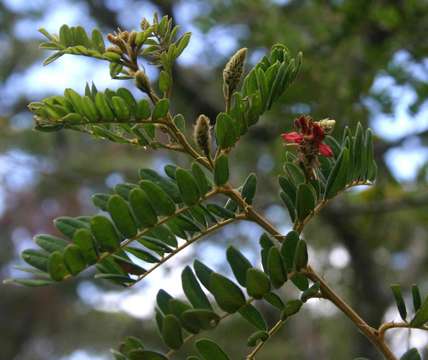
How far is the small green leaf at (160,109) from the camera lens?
660 millimetres

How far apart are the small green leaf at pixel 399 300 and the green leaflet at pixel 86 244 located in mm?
283

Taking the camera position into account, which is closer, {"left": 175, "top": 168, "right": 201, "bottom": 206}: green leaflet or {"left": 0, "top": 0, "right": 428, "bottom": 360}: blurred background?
{"left": 175, "top": 168, "right": 201, "bottom": 206}: green leaflet

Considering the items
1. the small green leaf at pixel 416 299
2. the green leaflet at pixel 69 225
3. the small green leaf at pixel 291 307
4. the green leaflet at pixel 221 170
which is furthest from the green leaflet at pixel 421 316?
the green leaflet at pixel 69 225

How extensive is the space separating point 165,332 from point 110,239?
0.10m

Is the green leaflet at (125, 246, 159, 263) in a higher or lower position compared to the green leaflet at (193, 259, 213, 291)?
higher

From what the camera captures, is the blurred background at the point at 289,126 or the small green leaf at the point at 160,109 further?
the blurred background at the point at 289,126

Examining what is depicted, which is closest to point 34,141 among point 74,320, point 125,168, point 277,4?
point 125,168

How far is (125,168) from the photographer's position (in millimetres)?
3520

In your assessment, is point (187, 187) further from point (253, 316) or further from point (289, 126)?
point (289, 126)

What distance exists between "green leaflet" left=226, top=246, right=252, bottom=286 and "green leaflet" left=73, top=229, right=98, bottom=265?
12 cm

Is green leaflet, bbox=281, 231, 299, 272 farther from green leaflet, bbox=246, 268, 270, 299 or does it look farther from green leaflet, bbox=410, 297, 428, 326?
green leaflet, bbox=410, 297, 428, 326

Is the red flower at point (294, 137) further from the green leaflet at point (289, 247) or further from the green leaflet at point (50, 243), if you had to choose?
the green leaflet at point (50, 243)

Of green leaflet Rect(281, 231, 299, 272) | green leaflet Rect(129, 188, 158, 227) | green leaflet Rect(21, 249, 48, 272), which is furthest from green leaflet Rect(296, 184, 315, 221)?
green leaflet Rect(21, 249, 48, 272)

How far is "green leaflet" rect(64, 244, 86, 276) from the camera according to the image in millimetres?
623
